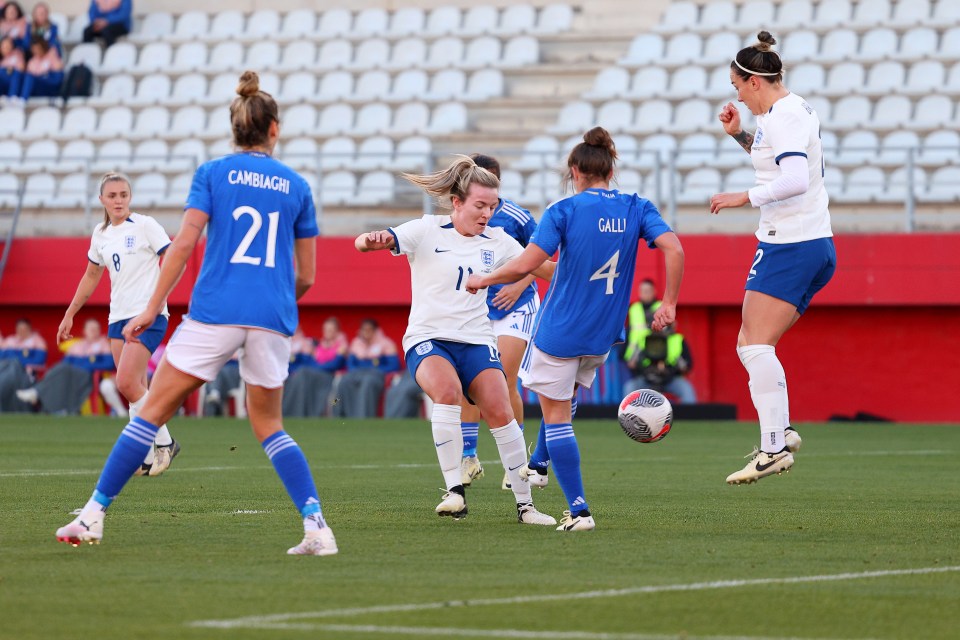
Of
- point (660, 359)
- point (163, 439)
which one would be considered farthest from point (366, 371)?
point (163, 439)

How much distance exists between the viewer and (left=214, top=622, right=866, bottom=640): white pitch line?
4605 mm

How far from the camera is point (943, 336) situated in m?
20.4

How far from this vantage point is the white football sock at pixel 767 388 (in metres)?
7.99

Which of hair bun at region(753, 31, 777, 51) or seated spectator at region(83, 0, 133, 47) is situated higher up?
seated spectator at region(83, 0, 133, 47)

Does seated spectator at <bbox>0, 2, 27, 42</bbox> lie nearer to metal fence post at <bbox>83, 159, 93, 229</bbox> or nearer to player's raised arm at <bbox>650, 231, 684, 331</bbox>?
metal fence post at <bbox>83, 159, 93, 229</bbox>

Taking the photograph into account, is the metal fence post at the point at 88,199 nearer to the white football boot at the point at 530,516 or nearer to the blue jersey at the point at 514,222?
the blue jersey at the point at 514,222

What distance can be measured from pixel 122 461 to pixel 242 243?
99cm

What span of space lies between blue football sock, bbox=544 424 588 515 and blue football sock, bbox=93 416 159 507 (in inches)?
77.4

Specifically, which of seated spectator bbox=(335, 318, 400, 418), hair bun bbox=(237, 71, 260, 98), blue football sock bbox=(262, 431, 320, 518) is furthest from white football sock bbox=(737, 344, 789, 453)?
seated spectator bbox=(335, 318, 400, 418)

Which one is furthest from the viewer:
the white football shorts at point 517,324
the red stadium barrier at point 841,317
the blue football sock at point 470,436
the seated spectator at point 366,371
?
the seated spectator at point 366,371

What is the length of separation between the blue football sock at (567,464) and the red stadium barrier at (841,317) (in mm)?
12809

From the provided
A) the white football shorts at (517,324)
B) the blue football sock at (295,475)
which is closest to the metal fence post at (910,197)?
the white football shorts at (517,324)

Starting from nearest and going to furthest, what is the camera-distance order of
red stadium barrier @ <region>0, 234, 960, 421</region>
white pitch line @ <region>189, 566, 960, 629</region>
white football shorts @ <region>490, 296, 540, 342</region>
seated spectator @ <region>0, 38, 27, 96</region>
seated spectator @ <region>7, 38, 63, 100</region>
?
1. white pitch line @ <region>189, 566, 960, 629</region>
2. white football shorts @ <region>490, 296, 540, 342</region>
3. red stadium barrier @ <region>0, 234, 960, 421</region>
4. seated spectator @ <region>0, 38, 27, 96</region>
5. seated spectator @ <region>7, 38, 63, 100</region>

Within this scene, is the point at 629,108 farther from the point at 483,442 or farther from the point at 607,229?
the point at 607,229
